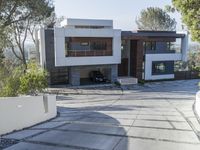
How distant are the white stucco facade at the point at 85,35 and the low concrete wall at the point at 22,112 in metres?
17.6

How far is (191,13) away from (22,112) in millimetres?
9145

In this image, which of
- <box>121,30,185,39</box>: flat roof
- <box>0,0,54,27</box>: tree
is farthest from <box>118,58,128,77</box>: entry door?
<box>0,0,54,27</box>: tree

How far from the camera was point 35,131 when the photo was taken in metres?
12.8

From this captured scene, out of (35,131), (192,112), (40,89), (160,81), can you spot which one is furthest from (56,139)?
(160,81)

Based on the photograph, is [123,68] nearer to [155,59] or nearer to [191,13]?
[155,59]

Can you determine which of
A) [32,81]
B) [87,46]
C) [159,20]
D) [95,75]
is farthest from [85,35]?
[159,20]

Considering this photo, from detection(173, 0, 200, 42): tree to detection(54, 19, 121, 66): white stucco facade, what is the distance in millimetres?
21828

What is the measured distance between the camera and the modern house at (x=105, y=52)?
3428 cm

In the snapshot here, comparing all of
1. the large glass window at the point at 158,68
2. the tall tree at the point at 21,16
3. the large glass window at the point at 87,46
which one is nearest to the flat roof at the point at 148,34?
the large glass window at the point at 87,46

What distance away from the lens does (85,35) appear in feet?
113

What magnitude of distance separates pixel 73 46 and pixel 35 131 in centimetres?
2364

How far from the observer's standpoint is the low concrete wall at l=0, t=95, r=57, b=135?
39.0 ft

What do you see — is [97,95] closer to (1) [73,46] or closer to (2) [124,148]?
(1) [73,46]

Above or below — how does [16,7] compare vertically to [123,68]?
above
